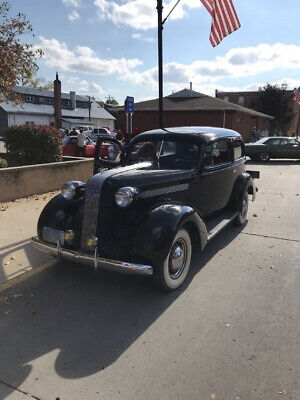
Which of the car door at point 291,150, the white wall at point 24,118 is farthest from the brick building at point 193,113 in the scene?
the white wall at point 24,118

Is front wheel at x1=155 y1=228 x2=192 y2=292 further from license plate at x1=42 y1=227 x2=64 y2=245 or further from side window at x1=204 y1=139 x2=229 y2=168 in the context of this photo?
side window at x1=204 y1=139 x2=229 y2=168

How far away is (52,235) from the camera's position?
4.28 metres

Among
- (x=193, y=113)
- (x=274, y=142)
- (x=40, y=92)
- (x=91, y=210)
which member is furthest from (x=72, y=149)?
(x=40, y=92)

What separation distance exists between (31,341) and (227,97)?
262 feet

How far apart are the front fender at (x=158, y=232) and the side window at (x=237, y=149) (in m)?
2.85

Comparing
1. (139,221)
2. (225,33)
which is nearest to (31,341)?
(139,221)

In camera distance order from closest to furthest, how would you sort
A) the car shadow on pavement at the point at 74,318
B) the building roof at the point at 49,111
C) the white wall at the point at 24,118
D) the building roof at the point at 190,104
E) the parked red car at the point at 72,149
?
1. the car shadow on pavement at the point at 74,318
2. the parked red car at the point at 72,149
3. the building roof at the point at 190,104
4. the building roof at the point at 49,111
5. the white wall at the point at 24,118

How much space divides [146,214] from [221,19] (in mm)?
7188

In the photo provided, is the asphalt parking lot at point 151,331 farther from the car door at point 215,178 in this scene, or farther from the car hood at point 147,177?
the car hood at point 147,177

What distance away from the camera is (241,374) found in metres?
2.80

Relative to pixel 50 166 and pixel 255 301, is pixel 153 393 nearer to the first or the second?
pixel 255 301

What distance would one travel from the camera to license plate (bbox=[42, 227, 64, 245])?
418 cm

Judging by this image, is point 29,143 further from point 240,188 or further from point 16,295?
point 16,295

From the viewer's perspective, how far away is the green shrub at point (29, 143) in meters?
9.74
